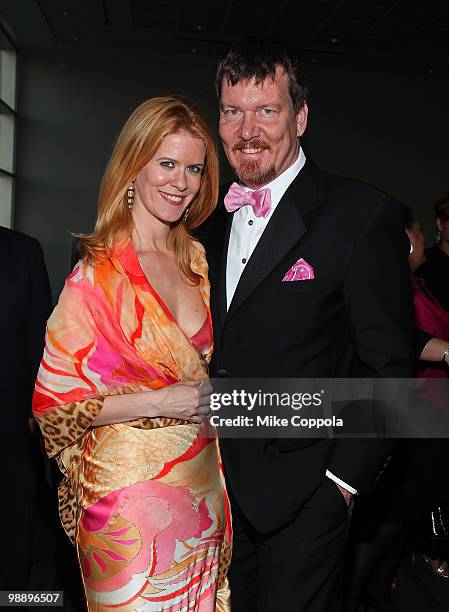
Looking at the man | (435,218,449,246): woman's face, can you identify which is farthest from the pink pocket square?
(435,218,449,246): woman's face

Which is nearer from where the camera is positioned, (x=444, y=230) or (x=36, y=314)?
(x=36, y=314)

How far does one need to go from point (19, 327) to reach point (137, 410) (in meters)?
0.57

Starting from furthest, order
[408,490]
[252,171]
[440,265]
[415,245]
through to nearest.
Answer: [440,265]
[415,245]
[408,490]
[252,171]

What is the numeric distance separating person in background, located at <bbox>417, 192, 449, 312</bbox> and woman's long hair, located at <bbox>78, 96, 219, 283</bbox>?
1594 millimetres

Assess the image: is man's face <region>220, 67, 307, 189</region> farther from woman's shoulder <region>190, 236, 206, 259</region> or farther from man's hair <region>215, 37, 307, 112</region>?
woman's shoulder <region>190, 236, 206, 259</region>

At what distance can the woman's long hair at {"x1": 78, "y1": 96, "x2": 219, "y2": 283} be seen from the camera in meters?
1.95

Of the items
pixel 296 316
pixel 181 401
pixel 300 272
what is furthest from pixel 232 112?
Answer: pixel 181 401

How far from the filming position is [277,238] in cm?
196

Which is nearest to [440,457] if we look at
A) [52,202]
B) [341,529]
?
[341,529]

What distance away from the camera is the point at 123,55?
9.74 m

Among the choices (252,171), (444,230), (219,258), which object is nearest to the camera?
(252,171)

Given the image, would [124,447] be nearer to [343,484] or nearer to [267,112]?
[343,484]

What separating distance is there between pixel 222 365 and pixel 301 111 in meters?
0.75

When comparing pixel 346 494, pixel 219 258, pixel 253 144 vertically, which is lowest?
pixel 346 494
